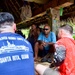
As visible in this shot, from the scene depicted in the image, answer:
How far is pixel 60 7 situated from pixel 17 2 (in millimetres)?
4203

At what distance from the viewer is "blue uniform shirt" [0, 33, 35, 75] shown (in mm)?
2438

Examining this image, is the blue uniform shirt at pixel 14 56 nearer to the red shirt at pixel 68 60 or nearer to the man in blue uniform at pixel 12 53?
the man in blue uniform at pixel 12 53

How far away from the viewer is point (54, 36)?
23.7ft

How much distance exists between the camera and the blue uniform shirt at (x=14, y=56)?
2438 mm

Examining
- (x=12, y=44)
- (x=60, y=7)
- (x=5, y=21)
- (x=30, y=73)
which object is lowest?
(x=30, y=73)

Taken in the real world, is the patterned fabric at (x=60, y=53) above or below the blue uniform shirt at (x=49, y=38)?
below

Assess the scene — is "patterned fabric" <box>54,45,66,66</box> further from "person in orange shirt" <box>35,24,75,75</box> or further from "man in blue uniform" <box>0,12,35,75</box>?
"man in blue uniform" <box>0,12,35,75</box>

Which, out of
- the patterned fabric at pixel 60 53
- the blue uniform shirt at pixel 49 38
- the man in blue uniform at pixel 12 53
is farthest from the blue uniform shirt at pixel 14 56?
the blue uniform shirt at pixel 49 38

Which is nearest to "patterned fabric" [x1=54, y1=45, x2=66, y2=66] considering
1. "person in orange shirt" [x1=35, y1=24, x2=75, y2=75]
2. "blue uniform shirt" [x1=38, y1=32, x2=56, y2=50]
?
"person in orange shirt" [x1=35, y1=24, x2=75, y2=75]

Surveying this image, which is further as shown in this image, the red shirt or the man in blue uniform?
Result: the red shirt

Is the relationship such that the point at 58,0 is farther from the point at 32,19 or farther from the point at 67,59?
the point at 67,59

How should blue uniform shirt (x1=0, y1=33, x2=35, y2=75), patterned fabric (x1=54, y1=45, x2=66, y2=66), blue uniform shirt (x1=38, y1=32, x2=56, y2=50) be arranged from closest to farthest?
1. blue uniform shirt (x1=0, y1=33, x2=35, y2=75)
2. patterned fabric (x1=54, y1=45, x2=66, y2=66)
3. blue uniform shirt (x1=38, y1=32, x2=56, y2=50)

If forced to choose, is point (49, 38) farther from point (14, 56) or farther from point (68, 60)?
point (14, 56)

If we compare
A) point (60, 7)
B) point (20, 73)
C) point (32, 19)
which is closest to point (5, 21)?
point (20, 73)
